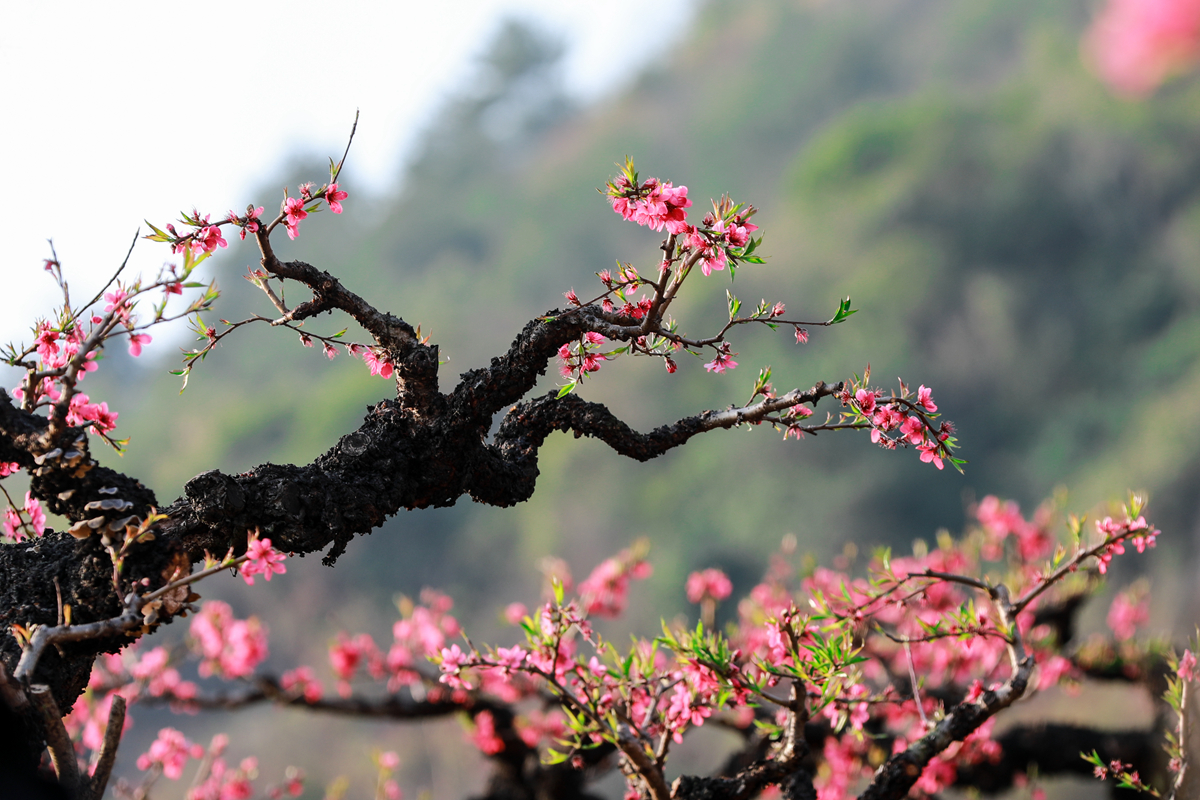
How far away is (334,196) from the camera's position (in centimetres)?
189

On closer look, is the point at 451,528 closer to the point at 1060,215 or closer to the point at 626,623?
the point at 626,623

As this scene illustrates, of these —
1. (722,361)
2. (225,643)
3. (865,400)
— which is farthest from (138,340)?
(225,643)

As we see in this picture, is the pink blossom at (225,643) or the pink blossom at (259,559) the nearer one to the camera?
the pink blossom at (259,559)

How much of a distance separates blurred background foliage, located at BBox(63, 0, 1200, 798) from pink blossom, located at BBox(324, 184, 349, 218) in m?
7.63

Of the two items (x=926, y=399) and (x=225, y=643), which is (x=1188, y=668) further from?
(x=225, y=643)

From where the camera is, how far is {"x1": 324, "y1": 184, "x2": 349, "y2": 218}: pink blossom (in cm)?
186

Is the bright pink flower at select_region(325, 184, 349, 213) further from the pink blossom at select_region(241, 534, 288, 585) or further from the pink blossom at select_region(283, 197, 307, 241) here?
the pink blossom at select_region(241, 534, 288, 585)

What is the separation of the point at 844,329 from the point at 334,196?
1172 cm

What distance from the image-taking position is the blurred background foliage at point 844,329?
11836 mm

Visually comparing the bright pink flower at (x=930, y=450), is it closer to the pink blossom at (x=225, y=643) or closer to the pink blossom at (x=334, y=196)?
the pink blossom at (x=334, y=196)

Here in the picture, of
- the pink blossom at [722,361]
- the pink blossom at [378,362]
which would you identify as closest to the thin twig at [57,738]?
the pink blossom at [378,362]

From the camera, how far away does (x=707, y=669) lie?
2018 millimetres

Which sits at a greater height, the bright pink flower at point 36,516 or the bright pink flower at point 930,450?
the bright pink flower at point 36,516

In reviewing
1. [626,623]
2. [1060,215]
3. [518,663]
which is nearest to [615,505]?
[626,623]
